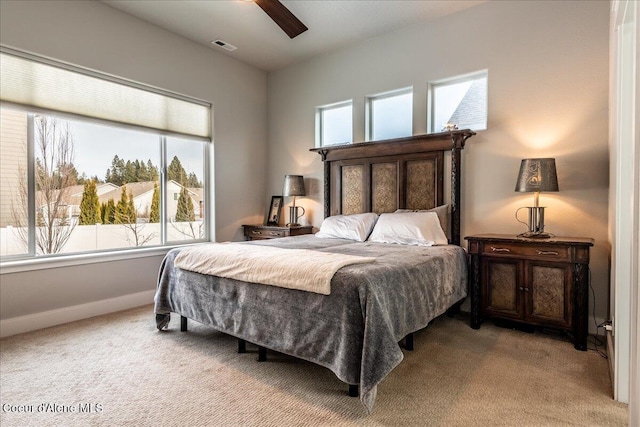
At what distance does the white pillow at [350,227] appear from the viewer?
3678 mm

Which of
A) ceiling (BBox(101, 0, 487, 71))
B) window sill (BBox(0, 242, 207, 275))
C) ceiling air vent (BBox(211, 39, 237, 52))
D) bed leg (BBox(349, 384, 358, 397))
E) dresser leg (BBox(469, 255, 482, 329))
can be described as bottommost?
bed leg (BBox(349, 384, 358, 397))

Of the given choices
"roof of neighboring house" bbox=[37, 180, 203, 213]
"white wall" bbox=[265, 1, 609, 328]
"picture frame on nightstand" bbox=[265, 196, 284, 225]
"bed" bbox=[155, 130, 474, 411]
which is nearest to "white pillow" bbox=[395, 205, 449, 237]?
"bed" bbox=[155, 130, 474, 411]

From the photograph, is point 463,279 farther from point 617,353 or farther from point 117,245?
point 117,245

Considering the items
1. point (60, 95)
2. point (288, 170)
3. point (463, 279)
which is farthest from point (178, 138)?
→ point (463, 279)

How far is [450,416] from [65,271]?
139 inches

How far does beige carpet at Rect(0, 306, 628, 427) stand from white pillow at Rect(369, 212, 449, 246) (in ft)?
2.88

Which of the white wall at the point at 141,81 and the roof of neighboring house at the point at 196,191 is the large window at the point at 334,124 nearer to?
the white wall at the point at 141,81

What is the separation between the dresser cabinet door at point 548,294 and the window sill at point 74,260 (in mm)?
3878

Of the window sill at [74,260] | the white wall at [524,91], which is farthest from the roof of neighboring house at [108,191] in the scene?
the white wall at [524,91]

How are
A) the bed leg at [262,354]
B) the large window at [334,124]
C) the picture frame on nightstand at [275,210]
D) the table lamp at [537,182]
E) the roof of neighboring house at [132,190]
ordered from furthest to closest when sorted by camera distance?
1. the picture frame on nightstand at [275,210]
2. the large window at [334,124]
3. the roof of neighboring house at [132,190]
4. the table lamp at [537,182]
5. the bed leg at [262,354]

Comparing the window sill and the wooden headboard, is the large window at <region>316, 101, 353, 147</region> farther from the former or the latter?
the window sill

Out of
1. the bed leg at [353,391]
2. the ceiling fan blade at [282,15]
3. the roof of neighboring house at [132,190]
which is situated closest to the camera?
the bed leg at [353,391]

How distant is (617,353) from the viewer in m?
1.91

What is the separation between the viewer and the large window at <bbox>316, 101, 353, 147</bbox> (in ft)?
15.1
